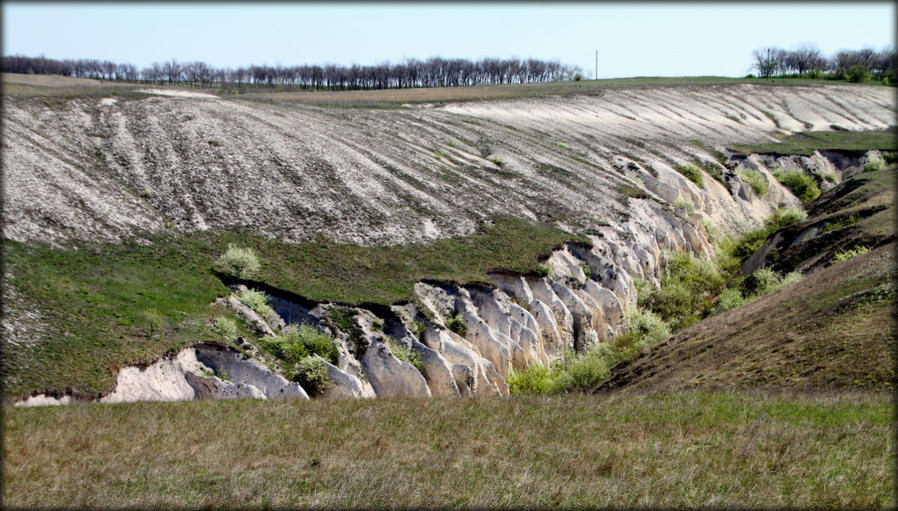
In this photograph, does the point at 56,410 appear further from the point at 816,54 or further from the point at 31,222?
the point at 816,54

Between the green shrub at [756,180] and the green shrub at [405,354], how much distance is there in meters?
52.3

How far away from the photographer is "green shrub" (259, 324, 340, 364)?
26234 millimetres

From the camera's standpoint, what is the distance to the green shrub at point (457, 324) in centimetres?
3212

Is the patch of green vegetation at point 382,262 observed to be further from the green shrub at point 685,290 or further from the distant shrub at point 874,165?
the distant shrub at point 874,165

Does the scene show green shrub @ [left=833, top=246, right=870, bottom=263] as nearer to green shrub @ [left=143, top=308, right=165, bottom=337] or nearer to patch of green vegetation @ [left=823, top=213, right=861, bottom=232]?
patch of green vegetation @ [left=823, top=213, right=861, bottom=232]

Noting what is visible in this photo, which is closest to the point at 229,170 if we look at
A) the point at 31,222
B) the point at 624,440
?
the point at 31,222

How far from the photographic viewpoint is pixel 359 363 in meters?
27.8

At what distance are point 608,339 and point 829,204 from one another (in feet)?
108

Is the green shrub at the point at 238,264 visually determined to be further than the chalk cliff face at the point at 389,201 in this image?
Yes

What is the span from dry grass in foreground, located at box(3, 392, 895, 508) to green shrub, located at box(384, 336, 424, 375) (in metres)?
8.71

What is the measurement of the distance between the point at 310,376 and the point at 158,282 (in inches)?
316

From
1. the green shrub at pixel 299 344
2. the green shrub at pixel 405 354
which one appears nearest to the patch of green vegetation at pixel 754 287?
the green shrub at pixel 405 354

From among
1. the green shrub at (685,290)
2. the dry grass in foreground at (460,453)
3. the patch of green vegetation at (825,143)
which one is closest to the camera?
the dry grass in foreground at (460,453)

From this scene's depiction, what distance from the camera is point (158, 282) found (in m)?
27.8
